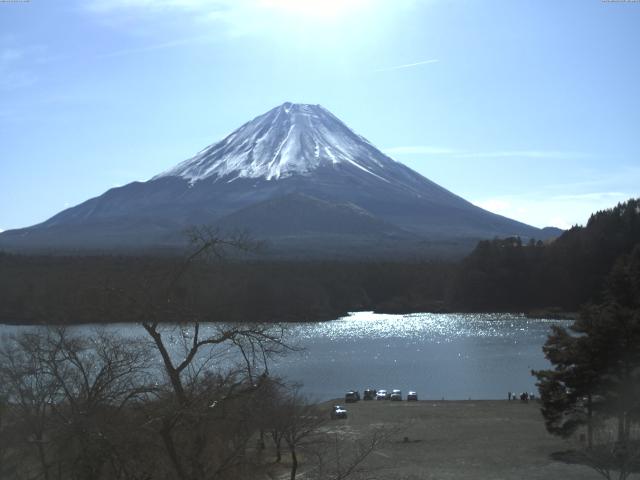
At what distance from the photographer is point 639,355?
1204cm

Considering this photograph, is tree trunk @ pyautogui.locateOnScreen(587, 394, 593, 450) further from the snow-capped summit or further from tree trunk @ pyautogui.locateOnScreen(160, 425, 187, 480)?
the snow-capped summit

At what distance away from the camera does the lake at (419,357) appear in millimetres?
22328

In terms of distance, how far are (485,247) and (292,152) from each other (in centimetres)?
6612

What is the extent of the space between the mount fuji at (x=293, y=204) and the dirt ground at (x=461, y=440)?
54.6 metres

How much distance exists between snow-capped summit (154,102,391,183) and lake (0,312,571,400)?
2823 inches

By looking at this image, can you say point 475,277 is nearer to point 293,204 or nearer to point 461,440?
point 461,440

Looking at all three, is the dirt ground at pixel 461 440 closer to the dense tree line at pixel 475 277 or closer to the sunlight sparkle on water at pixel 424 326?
the sunlight sparkle on water at pixel 424 326

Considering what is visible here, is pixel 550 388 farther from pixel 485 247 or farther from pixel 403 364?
pixel 485 247

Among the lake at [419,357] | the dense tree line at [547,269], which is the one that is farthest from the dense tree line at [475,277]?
the lake at [419,357]

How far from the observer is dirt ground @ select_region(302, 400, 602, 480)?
11625mm

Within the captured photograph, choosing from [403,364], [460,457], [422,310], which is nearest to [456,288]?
[422,310]

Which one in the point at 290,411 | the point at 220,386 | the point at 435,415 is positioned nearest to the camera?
the point at 220,386

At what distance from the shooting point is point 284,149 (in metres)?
114

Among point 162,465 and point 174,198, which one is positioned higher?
point 174,198
